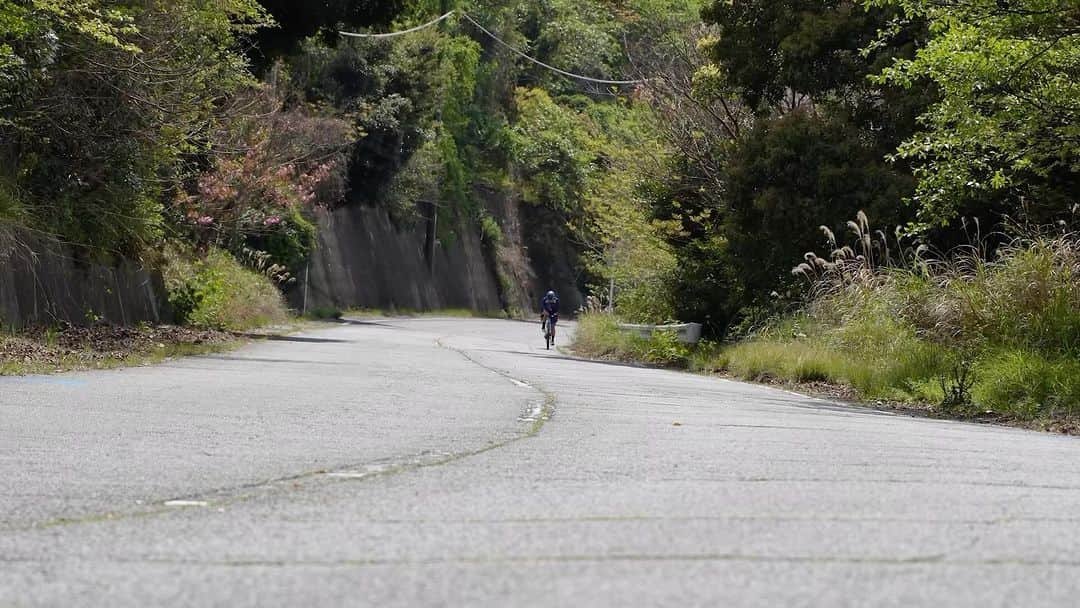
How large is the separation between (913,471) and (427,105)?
160ft

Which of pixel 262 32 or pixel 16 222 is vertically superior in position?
pixel 262 32

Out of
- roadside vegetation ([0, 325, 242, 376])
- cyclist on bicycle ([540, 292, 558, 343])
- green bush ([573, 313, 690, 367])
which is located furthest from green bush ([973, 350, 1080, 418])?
cyclist on bicycle ([540, 292, 558, 343])

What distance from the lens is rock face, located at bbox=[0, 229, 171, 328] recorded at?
782 inches

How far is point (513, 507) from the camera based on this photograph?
6.65 meters

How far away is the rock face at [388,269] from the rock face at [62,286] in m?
27.1

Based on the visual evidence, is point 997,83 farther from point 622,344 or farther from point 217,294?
point 217,294

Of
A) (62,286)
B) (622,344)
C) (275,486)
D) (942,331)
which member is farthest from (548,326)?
(275,486)

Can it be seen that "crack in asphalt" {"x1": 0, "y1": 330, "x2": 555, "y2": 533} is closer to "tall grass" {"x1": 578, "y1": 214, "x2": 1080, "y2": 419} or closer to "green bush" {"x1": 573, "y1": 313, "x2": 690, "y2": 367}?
"tall grass" {"x1": 578, "y1": 214, "x2": 1080, "y2": 419}

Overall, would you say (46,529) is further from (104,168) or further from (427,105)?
(427,105)

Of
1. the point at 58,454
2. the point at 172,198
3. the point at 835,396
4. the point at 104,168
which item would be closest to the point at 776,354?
the point at 835,396

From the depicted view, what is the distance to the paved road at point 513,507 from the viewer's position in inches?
189

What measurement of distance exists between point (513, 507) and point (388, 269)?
191 ft

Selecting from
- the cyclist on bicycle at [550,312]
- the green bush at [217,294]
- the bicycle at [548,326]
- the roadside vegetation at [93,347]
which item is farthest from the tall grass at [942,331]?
the cyclist on bicycle at [550,312]

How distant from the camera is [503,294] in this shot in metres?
76.6
